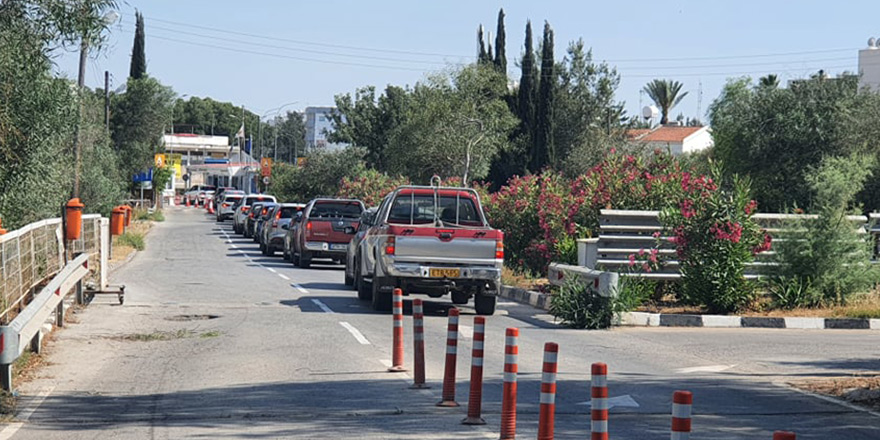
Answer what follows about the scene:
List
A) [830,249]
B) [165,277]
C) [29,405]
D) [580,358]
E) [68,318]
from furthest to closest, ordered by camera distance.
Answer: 1. [165,277]
2. [830,249]
3. [68,318]
4. [580,358]
5. [29,405]

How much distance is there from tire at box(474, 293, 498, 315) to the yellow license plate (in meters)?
0.79

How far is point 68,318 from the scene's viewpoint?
56.8 feet

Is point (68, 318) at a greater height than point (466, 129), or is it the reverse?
point (466, 129)

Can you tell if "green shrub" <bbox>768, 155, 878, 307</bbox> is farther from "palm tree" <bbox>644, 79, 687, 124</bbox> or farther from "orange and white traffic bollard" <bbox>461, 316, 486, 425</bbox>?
"palm tree" <bbox>644, 79, 687, 124</bbox>

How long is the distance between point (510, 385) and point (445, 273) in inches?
394

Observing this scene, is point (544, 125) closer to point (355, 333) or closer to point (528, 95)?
point (528, 95)

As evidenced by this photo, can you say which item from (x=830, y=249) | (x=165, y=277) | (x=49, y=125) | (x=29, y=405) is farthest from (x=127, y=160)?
(x=29, y=405)

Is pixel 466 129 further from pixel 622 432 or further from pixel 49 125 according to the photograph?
pixel 622 432

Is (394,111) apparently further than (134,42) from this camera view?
No

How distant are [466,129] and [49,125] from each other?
1513 inches

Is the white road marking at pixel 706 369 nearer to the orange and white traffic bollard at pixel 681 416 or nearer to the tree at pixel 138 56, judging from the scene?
the orange and white traffic bollard at pixel 681 416

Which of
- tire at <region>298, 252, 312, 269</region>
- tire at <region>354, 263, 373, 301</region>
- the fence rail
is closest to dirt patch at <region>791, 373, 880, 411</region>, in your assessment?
the fence rail

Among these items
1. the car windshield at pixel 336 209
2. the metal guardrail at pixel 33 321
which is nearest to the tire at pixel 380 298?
the metal guardrail at pixel 33 321

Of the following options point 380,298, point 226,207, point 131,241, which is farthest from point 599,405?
point 226,207
